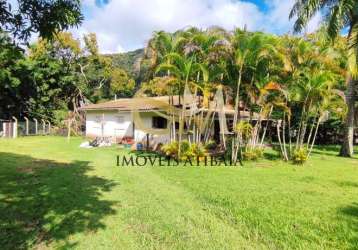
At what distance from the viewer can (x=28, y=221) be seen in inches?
251

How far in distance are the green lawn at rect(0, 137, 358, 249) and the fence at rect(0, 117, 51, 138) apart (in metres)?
17.5

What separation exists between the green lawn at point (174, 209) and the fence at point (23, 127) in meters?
17.5

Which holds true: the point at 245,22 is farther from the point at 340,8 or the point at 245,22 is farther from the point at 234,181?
the point at 234,181

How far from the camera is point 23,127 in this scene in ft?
96.6

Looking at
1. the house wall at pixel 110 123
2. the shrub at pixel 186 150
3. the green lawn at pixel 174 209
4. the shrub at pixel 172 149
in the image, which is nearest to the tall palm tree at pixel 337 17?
the green lawn at pixel 174 209

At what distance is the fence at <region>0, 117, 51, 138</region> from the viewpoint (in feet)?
89.8

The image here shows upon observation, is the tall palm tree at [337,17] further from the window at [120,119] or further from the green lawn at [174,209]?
the window at [120,119]

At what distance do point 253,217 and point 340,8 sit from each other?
1538cm

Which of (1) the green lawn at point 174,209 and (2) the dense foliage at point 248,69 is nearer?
(1) the green lawn at point 174,209

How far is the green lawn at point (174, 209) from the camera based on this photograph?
5570 millimetres

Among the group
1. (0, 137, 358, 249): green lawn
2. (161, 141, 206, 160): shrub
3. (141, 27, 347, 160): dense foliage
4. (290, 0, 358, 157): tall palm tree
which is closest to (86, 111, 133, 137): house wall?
(141, 27, 347, 160): dense foliage

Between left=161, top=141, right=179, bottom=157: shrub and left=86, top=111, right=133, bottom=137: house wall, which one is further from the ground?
left=86, top=111, right=133, bottom=137: house wall

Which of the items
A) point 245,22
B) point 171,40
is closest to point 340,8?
Answer: point 245,22

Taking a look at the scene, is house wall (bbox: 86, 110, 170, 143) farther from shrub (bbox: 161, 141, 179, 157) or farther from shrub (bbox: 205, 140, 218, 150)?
shrub (bbox: 161, 141, 179, 157)
